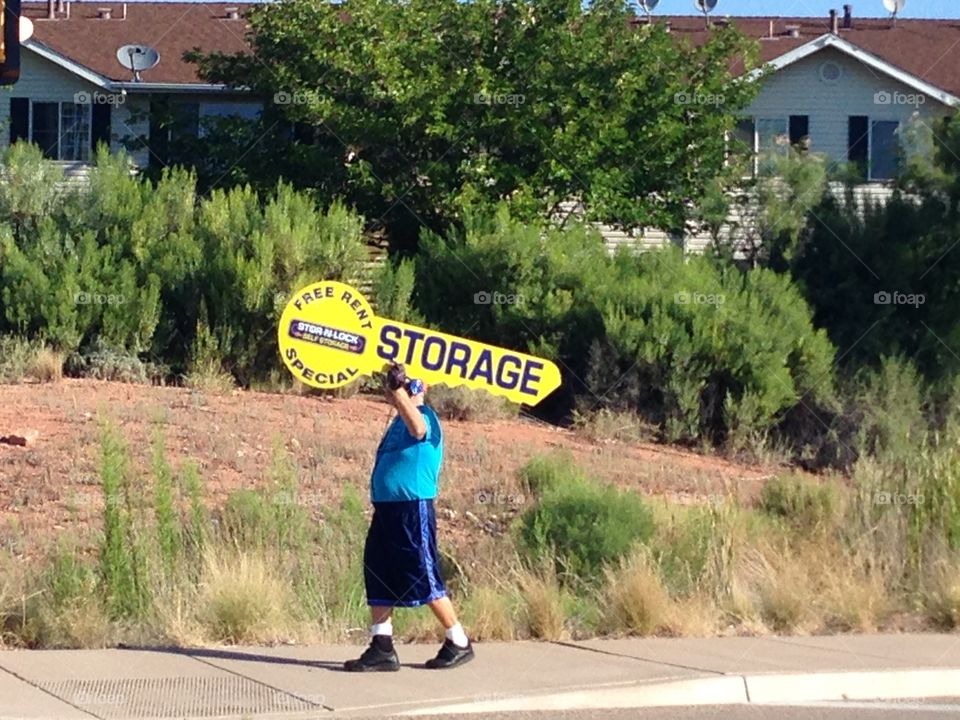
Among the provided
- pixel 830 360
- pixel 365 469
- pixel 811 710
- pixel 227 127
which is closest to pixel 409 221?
pixel 227 127

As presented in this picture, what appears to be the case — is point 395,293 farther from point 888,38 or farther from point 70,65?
point 888,38

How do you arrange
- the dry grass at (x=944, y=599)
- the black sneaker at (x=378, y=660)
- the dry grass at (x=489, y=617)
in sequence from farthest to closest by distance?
the dry grass at (x=944, y=599) < the dry grass at (x=489, y=617) < the black sneaker at (x=378, y=660)

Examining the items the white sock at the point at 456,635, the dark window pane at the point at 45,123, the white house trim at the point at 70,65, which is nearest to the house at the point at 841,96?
the white house trim at the point at 70,65

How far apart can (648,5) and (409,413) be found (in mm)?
26707

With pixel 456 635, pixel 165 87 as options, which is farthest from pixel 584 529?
pixel 165 87

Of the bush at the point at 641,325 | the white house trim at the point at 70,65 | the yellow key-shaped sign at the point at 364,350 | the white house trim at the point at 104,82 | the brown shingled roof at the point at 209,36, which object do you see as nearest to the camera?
the yellow key-shaped sign at the point at 364,350

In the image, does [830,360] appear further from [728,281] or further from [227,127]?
[227,127]

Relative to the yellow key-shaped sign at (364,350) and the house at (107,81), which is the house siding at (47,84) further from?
the yellow key-shaped sign at (364,350)

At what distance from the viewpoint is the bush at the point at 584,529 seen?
12.5 metres

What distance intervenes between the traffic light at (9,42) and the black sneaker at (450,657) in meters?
4.29

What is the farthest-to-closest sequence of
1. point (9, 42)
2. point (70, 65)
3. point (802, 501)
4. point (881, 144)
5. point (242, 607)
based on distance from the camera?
point (881, 144) < point (70, 65) < point (802, 501) < point (242, 607) < point (9, 42)

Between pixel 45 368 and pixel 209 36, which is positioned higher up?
pixel 209 36

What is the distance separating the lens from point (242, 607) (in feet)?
34.1

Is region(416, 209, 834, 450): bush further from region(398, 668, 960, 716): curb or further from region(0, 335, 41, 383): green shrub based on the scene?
region(398, 668, 960, 716): curb
